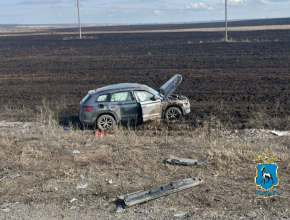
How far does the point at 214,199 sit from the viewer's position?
240 inches

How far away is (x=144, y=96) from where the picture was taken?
1358cm

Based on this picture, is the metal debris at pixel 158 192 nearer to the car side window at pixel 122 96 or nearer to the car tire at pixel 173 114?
the car side window at pixel 122 96

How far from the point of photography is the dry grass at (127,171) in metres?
6.05

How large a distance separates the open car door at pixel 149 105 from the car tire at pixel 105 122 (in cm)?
115

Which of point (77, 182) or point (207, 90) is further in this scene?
point (207, 90)

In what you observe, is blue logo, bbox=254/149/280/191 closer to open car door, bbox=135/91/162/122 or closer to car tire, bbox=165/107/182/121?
open car door, bbox=135/91/162/122

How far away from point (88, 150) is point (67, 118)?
628cm

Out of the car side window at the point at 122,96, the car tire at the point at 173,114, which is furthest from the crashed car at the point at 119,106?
the car tire at the point at 173,114

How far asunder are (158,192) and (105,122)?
739 cm

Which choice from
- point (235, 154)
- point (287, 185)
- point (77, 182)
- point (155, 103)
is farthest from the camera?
point (155, 103)

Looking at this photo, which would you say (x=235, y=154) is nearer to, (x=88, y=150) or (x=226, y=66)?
(x=88, y=150)

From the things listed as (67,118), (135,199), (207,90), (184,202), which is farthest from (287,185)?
(207,90)

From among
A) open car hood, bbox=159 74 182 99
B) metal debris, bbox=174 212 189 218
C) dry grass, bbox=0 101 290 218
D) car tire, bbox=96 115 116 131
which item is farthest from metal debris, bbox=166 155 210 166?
open car hood, bbox=159 74 182 99

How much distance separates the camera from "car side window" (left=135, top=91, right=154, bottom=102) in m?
13.5
